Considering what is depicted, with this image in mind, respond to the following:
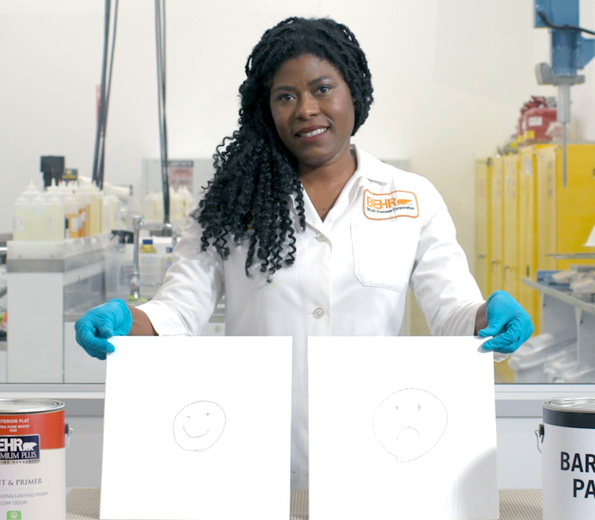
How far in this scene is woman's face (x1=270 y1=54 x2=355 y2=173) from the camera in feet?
4.57

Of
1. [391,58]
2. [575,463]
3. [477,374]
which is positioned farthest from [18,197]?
[575,463]

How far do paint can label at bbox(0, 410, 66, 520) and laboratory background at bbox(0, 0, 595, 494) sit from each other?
5.25ft

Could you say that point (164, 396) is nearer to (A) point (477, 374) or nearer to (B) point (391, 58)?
(A) point (477, 374)

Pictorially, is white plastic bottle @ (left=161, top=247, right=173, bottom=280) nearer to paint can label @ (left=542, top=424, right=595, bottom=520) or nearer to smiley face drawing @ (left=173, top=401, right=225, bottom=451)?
smiley face drawing @ (left=173, top=401, right=225, bottom=451)

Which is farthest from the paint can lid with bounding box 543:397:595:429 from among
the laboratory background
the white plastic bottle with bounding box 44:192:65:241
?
the white plastic bottle with bounding box 44:192:65:241

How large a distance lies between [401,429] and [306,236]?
0.53m

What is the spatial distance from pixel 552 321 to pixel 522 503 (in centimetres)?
146

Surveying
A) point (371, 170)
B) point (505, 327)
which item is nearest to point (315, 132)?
point (371, 170)

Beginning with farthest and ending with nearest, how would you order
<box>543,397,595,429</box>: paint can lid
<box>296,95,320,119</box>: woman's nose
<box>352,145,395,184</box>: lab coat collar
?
<box>352,145,395,184</box>: lab coat collar < <box>296,95,320,119</box>: woman's nose < <box>543,397,595,429</box>: paint can lid

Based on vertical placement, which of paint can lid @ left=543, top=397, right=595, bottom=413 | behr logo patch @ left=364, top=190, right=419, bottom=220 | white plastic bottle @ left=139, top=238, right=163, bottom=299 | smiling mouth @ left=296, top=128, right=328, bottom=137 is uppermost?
smiling mouth @ left=296, top=128, right=328, bottom=137

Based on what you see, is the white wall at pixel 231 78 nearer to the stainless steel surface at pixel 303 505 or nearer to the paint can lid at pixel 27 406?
the stainless steel surface at pixel 303 505

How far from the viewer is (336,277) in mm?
1440

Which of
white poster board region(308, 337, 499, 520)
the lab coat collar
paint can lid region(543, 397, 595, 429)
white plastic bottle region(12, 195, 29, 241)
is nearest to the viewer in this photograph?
paint can lid region(543, 397, 595, 429)

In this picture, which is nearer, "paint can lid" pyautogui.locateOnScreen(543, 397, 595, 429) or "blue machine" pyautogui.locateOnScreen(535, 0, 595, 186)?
"paint can lid" pyautogui.locateOnScreen(543, 397, 595, 429)
